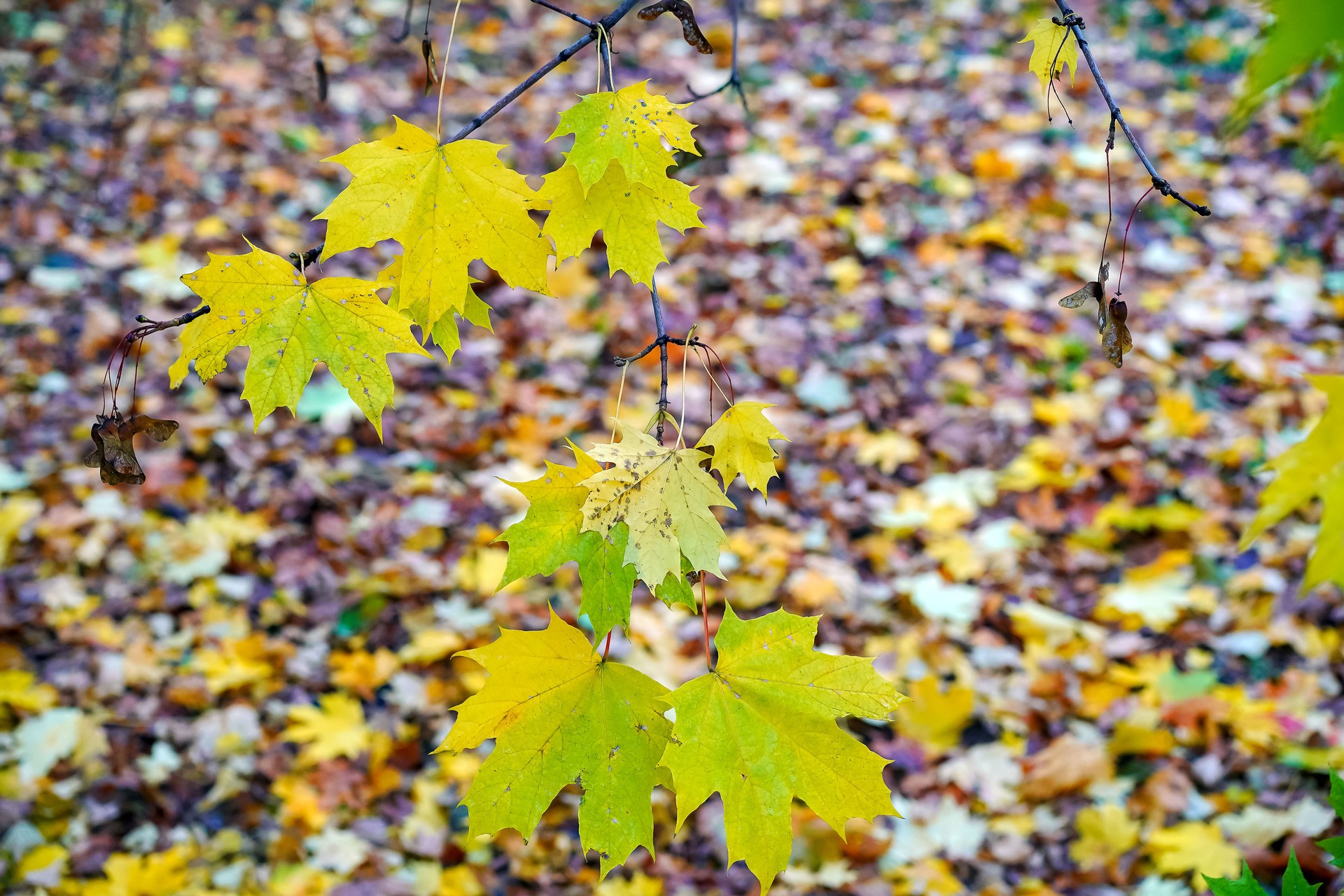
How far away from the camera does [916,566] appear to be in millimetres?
2891

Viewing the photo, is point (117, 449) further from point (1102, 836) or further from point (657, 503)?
point (1102, 836)

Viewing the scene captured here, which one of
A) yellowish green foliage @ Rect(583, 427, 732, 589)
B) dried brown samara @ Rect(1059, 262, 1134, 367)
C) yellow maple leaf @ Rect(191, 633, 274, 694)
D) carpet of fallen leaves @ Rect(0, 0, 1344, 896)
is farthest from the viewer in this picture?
yellow maple leaf @ Rect(191, 633, 274, 694)

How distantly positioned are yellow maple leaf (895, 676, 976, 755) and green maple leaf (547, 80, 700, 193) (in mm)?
1781

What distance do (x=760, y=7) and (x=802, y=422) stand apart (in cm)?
340

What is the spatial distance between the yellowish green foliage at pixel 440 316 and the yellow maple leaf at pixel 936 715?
1.67m

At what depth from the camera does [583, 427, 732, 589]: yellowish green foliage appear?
0.99 meters

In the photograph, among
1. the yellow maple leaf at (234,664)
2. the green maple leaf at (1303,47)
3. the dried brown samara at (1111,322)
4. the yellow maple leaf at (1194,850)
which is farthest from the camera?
the yellow maple leaf at (234,664)

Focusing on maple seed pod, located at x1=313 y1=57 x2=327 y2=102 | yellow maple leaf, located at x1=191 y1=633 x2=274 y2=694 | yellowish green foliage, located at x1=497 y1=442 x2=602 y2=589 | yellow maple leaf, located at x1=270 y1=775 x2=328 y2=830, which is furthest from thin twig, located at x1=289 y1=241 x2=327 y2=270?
yellow maple leaf, located at x1=191 y1=633 x2=274 y2=694

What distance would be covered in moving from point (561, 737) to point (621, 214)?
63 cm

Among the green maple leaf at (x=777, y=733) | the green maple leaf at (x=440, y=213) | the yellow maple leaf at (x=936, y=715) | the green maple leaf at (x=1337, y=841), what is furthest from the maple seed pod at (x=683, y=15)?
the yellow maple leaf at (x=936, y=715)

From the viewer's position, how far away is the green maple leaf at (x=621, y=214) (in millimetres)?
1110

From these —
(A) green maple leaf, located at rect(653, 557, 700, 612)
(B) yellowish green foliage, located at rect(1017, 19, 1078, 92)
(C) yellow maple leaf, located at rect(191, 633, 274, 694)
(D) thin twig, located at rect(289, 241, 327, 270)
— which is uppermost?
(B) yellowish green foliage, located at rect(1017, 19, 1078, 92)

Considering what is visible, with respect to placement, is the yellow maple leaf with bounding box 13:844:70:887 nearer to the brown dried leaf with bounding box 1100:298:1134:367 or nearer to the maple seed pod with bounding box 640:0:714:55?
the maple seed pod with bounding box 640:0:714:55

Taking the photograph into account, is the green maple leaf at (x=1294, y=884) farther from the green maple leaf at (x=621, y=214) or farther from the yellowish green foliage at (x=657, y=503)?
the green maple leaf at (x=621, y=214)
